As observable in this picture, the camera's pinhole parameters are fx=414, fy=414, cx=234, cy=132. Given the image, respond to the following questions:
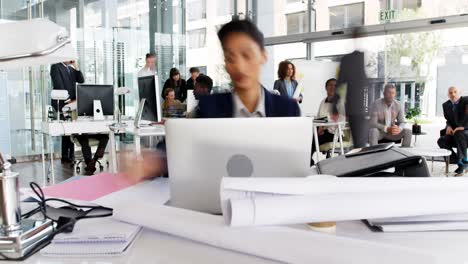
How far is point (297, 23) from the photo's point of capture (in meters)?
8.38

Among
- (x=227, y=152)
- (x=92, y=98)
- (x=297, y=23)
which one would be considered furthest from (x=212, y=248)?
(x=297, y=23)

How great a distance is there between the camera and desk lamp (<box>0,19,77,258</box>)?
761 mm

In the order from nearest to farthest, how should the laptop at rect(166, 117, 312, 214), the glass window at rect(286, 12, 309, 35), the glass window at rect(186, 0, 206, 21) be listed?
the laptop at rect(166, 117, 312, 214) < the glass window at rect(286, 12, 309, 35) < the glass window at rect(186, 0, 206, 21)

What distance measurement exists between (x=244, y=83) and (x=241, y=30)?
0.23m

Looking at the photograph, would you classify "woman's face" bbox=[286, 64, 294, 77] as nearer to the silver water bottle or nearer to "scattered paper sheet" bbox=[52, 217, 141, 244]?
"scattered paper sheet" bbox=[52, 217, 141, 244]

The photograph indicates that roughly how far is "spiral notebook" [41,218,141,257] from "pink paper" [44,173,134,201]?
383 mm

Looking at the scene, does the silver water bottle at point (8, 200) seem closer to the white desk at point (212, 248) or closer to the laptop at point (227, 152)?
the white desk at point (212, 248)

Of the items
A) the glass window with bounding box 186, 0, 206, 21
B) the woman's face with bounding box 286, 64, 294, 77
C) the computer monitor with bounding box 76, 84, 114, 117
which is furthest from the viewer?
the glass window with bounding box 186, 0, 206, 21

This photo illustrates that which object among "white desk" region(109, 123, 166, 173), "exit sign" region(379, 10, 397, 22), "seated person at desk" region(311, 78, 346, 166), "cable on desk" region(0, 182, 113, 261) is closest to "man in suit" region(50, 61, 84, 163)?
"white desk" region(109, 123, 166, 173)

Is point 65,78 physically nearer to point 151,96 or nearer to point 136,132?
point 136,132

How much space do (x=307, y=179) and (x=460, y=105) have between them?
6218 mm

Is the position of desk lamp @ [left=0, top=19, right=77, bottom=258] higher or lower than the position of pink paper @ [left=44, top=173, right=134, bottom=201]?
higher

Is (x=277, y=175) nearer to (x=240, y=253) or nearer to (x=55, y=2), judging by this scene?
(x=240, y=253)

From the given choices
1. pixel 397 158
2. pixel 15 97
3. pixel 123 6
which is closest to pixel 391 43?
pixel 123 6
